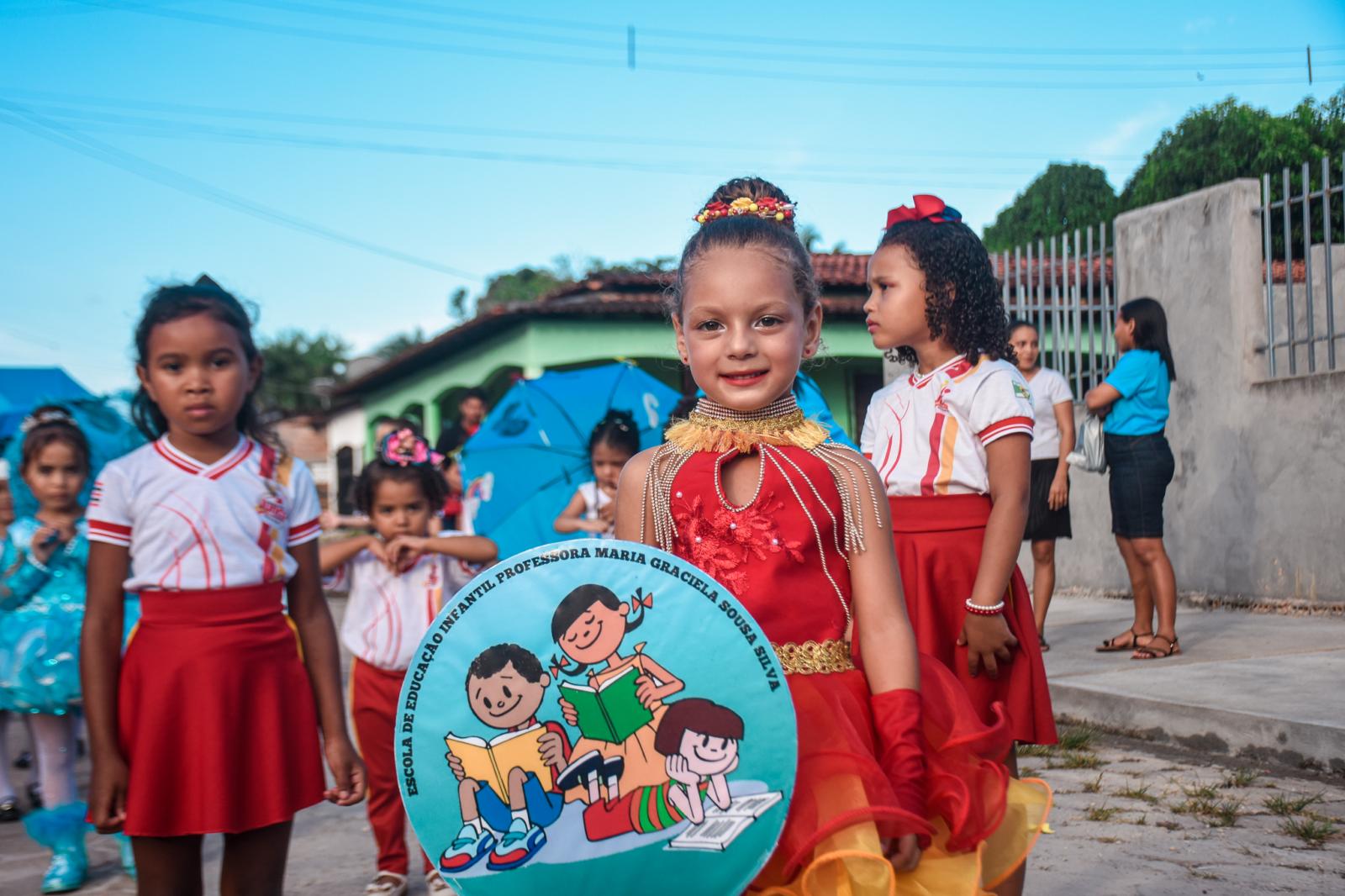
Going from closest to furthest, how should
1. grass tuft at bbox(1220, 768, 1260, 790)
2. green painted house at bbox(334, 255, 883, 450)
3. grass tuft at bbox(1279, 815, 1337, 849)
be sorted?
grass tuft at bbox(1279, 815, 1337, 849) < grass tuft at bbox(1220, 768, 1260, 790) < green painted house at bbox(334, 255, 883, 450)

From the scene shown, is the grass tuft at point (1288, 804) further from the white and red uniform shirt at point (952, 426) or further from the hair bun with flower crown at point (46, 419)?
the hair bun with flower crown at point (46, 419)

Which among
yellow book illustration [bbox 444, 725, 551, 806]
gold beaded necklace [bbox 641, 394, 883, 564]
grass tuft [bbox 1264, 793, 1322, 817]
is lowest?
grass tuft [bbox 1264, 793, 1322, 817]

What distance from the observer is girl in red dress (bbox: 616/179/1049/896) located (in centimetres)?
198

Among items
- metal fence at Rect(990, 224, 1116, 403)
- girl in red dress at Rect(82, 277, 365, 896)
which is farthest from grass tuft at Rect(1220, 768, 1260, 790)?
metal fence at Rect(990, 224, 1116, 403)

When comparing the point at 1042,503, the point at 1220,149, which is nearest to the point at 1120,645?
the point at 1042,503

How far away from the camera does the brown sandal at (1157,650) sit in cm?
684

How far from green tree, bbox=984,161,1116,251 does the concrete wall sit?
451 inches

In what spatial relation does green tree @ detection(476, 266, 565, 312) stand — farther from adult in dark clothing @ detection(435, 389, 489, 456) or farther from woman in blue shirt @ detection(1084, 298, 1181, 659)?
woman in blue shirt @ detection(1084, 298, 1181, 659)

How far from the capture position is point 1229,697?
18.1ft

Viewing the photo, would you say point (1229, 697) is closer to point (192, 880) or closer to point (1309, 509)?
point (1309, 509)

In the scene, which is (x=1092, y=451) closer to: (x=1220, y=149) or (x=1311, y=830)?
(x=1311, y=830)

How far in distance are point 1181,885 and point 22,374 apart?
8676 millimetres

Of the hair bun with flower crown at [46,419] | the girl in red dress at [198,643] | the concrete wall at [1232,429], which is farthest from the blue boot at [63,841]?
the concrete wall at [1232,429]

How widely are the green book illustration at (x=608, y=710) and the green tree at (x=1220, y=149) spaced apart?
12.5 m
